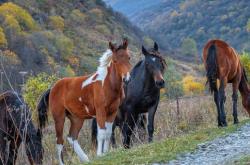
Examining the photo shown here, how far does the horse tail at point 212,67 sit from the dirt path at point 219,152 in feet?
7.36

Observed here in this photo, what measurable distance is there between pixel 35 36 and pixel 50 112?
76921 millimetres

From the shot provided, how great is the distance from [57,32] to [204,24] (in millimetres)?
54368

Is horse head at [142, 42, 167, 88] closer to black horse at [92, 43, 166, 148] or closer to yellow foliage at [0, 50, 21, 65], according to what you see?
black horse at [92, 43, 166, 148]

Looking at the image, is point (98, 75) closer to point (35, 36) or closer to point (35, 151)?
point (35, 151)

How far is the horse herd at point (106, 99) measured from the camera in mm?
A: 9328

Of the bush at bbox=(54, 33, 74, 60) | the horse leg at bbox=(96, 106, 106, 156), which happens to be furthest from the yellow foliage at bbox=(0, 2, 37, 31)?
the horse leg at bbox=(96, 106, 106, 156)

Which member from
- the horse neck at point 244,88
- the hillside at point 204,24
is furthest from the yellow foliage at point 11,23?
the horse neck at point 244,88

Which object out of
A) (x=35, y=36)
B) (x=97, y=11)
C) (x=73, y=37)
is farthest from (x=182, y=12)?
(x=35, y=36)

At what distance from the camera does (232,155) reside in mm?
6574

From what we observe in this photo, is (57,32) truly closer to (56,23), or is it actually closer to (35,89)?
(56,23)

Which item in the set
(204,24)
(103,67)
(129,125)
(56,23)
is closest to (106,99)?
(103,67)

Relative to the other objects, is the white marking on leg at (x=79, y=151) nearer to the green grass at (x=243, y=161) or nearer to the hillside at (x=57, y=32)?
the green grass at (x=243, y=161)

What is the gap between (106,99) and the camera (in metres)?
9.37

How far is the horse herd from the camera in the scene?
30.6 ft
